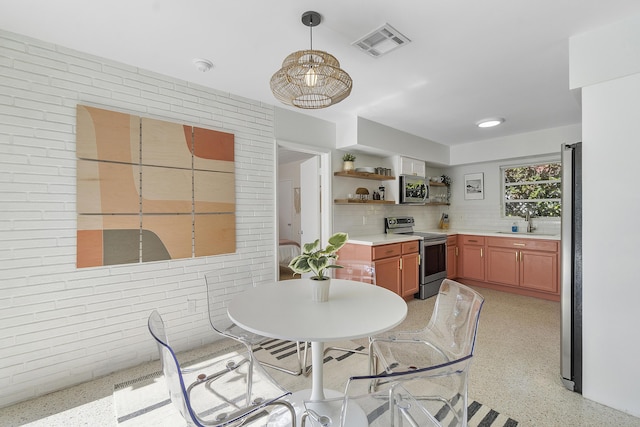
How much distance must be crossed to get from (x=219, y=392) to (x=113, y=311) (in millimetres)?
1275

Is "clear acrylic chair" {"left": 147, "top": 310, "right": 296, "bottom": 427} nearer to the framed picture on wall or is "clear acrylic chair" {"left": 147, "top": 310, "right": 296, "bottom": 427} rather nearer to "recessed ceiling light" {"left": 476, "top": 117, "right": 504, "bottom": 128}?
"recessed ceiling light" {"left": 476, "top": 117, "right": 504, "bottom": 128}

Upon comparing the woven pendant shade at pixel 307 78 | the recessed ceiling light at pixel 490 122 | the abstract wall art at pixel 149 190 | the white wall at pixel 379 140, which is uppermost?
the recessed ceiling light at pixel 490 122

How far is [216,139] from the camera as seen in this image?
2969 millimetres

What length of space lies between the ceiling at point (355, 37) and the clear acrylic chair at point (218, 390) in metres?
1.86

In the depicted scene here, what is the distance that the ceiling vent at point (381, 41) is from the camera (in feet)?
6.57

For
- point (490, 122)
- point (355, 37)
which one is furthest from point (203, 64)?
point (490, 122)

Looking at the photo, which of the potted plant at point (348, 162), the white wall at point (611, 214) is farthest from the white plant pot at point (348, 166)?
the white wall at point (611, 214)

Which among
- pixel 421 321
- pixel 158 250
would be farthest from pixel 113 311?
pixel 421 321

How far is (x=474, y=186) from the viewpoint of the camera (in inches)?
A: 219

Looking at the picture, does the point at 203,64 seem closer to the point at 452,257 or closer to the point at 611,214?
the point at 611,214

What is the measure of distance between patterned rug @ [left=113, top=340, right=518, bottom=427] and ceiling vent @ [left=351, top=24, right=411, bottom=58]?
2.52m

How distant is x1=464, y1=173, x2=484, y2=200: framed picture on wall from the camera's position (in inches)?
215

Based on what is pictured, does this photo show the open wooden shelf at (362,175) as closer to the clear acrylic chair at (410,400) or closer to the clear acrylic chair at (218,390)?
the clear acrylic chair at (218,390)

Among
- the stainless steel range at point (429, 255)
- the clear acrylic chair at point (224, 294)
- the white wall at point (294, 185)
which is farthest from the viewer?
the white wall at point (294, 185)
